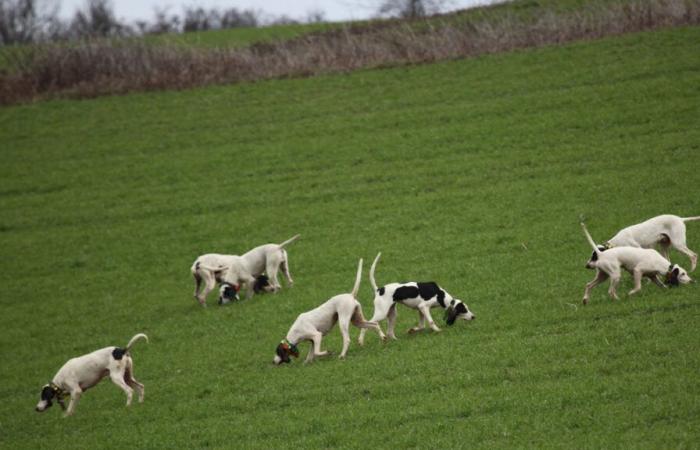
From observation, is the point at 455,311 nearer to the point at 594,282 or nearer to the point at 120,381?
the point at 594,282

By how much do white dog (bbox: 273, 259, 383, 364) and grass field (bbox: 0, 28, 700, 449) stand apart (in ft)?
1.36

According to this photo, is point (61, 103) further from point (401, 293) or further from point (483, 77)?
point (401, 293)

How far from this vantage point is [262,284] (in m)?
22.6

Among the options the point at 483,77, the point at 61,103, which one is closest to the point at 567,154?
the point at 483,77

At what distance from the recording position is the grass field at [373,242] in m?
13.3

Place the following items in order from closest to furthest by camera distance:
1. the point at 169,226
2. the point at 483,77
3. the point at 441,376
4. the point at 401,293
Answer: the point at 441,376 → the point at 401,293 → the point at 169,226 → the point at 483,77

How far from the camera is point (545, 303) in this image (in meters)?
17.5

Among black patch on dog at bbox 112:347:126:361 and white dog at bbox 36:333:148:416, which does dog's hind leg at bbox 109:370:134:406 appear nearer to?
white dog at bbox 36:333:148:416

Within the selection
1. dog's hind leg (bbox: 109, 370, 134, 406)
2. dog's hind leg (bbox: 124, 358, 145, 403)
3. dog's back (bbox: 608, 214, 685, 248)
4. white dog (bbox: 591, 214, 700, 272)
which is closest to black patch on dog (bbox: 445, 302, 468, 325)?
white dog (bbox: 591, 214, 700, 272)

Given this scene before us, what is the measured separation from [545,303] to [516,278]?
2.57 metres

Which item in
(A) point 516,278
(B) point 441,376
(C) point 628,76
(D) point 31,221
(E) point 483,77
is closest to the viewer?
(B) point 441,376

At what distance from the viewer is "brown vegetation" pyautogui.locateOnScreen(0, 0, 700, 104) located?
40.3 m

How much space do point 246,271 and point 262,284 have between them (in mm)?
502

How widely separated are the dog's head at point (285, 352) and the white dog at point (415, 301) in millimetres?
1233
